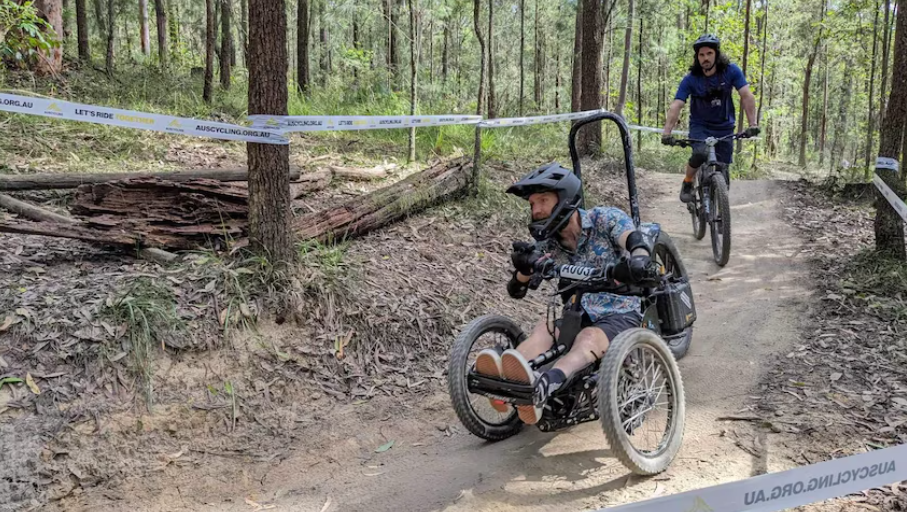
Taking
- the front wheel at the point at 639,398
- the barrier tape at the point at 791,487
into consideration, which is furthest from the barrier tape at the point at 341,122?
the barrier tape at the point at 791,487

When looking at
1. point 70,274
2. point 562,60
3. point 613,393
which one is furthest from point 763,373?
point 562,60

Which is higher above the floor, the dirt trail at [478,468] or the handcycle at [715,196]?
the handcycle at [715,196]

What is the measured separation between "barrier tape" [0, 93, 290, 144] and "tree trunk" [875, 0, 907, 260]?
5.56 meters

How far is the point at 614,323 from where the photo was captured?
3.62m

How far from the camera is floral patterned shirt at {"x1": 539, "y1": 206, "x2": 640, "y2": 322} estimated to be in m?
3.73

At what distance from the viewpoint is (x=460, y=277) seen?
644 centimetres

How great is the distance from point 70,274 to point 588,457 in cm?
417

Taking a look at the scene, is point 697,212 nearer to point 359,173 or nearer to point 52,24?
point 359,173

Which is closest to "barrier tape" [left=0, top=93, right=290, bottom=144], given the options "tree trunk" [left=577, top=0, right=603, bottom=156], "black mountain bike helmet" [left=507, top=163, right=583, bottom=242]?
"black mountain bike helmet" [left=507, top=163, right=583, bottom=242]

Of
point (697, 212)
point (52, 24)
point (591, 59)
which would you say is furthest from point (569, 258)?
point (52, 24)

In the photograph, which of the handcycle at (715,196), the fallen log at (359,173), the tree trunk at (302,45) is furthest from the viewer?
the tree trunk at (302,45)

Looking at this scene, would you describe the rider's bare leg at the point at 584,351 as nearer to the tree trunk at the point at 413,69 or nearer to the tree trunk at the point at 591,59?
the tree trunk at the point at 413,69

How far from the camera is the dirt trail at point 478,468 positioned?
3.25 m

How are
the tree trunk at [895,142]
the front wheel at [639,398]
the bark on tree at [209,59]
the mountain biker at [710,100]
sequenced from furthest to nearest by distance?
the bark on tree at [209,59] → the mountain biker at [710,100] → the tree trunk at [895,142] → the front wheel at [639,398]
